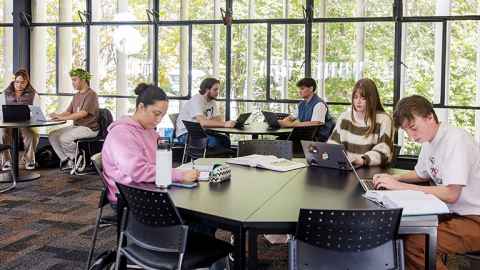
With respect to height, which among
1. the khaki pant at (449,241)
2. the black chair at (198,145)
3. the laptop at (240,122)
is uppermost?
the laptop at (240,122)

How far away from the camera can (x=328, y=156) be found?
3.22 metres

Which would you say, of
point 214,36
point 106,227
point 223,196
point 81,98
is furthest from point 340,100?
point 223,196

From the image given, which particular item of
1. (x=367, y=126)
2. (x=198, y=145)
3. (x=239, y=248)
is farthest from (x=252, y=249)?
(x=198, y=145)

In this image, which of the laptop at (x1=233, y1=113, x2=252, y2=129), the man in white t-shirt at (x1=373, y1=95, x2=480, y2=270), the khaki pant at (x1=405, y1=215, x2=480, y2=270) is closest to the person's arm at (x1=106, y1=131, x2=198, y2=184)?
the man in white t-shirt at (x1=373, y1=95, x2=480, y2=270)

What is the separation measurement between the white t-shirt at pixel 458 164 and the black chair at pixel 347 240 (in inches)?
21.3

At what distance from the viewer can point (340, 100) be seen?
287 inches

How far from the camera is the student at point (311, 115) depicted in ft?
20.0

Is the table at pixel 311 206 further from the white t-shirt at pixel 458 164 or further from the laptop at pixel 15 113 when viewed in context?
the laptop at pixel 15 113

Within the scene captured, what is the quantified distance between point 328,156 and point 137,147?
3.72ft

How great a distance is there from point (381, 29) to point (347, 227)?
5.48m

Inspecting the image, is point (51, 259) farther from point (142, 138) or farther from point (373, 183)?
point (373, 183)

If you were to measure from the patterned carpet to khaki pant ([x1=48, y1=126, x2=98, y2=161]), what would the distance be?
0.75 metres

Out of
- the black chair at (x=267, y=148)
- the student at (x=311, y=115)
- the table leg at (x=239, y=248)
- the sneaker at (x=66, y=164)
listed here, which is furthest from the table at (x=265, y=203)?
the sneaker at (x=66, y=164)

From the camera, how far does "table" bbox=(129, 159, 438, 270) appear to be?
6.96 feet
